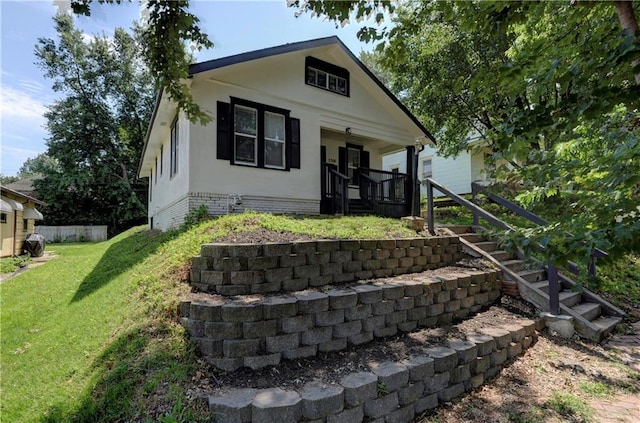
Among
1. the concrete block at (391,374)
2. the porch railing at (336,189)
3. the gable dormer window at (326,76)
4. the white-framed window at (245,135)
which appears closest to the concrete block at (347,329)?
the concrete block at (391,374)

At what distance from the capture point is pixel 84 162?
24.2 metres

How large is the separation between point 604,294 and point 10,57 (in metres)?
13.0

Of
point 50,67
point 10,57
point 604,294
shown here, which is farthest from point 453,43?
point 50,67

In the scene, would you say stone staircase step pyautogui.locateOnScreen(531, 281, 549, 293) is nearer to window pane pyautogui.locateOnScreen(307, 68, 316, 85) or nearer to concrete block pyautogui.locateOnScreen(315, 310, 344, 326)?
concrete block pyautogui.locateOnScreen(315, 310, 344, 326)

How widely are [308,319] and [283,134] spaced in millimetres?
6243

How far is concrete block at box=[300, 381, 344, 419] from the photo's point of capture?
2287mm

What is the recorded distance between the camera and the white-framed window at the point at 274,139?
8.13 meters

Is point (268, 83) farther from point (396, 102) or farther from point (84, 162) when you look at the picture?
point (84, 162)

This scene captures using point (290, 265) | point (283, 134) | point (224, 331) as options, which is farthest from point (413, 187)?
point (224, 331)

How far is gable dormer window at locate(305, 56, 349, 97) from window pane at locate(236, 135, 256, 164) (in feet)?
8.38

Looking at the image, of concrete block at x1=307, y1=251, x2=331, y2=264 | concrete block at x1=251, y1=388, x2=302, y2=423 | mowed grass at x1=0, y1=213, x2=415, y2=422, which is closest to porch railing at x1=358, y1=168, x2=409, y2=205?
mowed grass at x1=0, y1=213, x2=415, y2=422

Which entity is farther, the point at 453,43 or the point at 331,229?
the point at 453,43

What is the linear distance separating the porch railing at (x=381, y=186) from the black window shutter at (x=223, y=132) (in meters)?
3.90

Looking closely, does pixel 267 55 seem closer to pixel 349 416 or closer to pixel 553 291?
pixel 553 291
